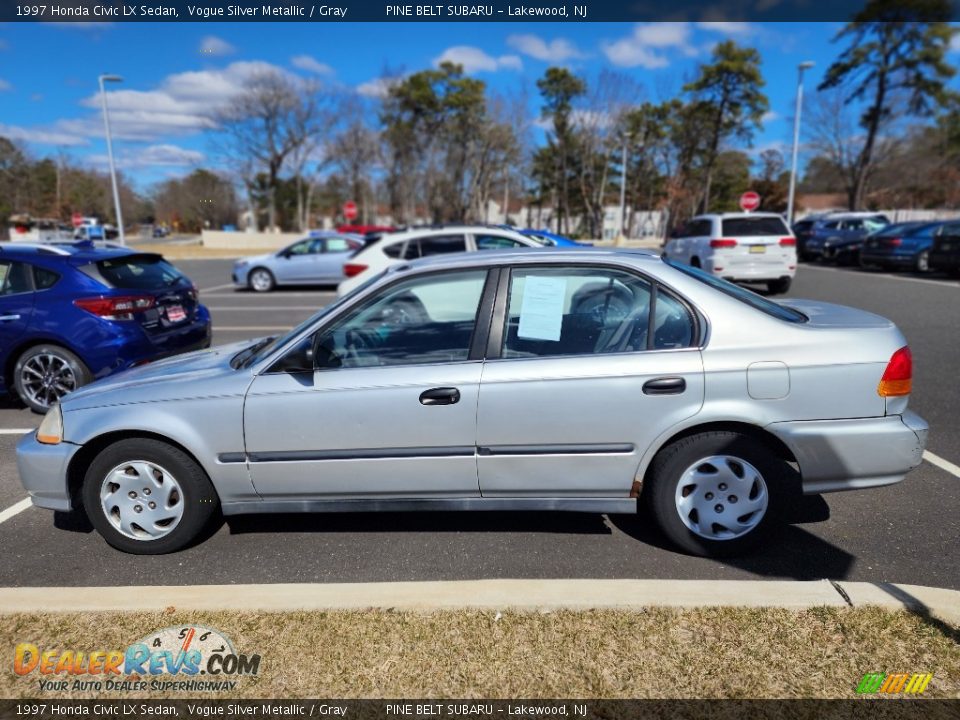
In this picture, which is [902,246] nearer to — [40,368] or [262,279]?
[262,279]

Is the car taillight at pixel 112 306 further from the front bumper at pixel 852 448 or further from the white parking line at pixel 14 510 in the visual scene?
the front bumper at pixel 852 448

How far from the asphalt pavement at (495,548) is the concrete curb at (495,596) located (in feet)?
0.79

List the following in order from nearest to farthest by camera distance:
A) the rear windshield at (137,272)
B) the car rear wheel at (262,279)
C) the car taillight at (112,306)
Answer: the car taillight at (112,306), the rear windshield at (137,272), the car rear wheel at (262,279)

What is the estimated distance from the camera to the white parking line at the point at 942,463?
4380 mm

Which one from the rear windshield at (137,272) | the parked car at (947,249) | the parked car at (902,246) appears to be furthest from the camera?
the parked car at (902,246)

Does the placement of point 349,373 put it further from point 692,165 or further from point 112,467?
point 692,165

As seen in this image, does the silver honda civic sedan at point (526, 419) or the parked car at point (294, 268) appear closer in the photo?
the silver honda civic sedan at point (526, 419)

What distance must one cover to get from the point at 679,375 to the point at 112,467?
295 cm

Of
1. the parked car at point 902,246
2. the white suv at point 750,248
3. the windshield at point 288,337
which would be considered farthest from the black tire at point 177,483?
the parked car at point 902,246

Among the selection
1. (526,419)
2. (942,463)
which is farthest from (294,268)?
(942,463)

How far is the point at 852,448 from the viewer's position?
10.4ft

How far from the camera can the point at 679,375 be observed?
3.14 meters

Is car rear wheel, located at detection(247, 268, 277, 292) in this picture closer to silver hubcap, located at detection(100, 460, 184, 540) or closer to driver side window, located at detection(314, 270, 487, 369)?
driver side window, located at detection(314, 270, 487, 369)

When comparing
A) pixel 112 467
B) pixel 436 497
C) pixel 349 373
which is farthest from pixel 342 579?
pixel 112 467
